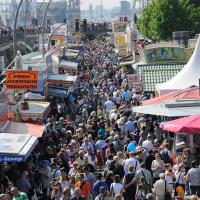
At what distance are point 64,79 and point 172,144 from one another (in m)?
15.8

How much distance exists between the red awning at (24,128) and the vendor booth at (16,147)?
2444mm

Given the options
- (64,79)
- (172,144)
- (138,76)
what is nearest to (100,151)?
(172,144)

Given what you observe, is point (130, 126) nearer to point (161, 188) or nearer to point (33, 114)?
point (33, 114)

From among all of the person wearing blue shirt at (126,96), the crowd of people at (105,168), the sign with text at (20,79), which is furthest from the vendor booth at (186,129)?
the person wearing blue shirt at (126,96)

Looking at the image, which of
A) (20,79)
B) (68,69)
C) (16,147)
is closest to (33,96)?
(20,79)

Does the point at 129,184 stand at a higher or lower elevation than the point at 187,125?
lower

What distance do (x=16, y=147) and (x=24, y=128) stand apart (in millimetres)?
4890

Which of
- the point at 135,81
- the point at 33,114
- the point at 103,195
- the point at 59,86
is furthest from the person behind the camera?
the point at 59,86

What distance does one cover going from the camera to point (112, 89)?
130 feet

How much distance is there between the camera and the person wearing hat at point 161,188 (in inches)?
636

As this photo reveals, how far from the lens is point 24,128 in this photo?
74.2 ft

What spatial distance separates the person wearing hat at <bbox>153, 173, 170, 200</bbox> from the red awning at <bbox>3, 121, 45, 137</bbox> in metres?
6.13

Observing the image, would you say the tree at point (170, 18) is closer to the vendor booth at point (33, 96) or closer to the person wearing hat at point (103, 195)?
the vendor booth at point (33, 96)

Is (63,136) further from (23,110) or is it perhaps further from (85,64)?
(85,64)
